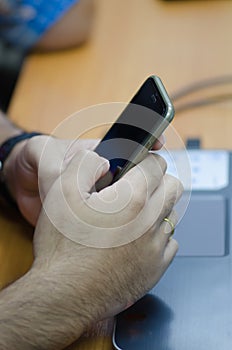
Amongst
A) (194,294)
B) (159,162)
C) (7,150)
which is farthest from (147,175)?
(7,150)

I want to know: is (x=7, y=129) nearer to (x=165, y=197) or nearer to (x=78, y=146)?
(x=78, y=146)

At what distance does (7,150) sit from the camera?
0.82m

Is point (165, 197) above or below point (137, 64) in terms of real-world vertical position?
above

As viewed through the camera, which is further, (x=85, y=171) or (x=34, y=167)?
(x=34, y=167)

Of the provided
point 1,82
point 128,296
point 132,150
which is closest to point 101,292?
point 128,296

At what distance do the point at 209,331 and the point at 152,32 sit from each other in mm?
616

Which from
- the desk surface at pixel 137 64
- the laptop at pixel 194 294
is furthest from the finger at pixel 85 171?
the desk surface at pixel 137 64

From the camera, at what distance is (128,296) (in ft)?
1.90

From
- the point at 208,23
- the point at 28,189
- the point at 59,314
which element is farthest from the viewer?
the point at 208,23

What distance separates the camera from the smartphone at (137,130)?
0.58 metres

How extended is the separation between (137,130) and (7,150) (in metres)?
0.27

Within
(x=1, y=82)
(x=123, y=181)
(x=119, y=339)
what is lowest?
(x=1, y=82)

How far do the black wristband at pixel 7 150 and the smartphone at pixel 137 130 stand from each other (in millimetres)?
181

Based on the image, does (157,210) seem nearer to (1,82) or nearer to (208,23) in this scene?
(208,23)
